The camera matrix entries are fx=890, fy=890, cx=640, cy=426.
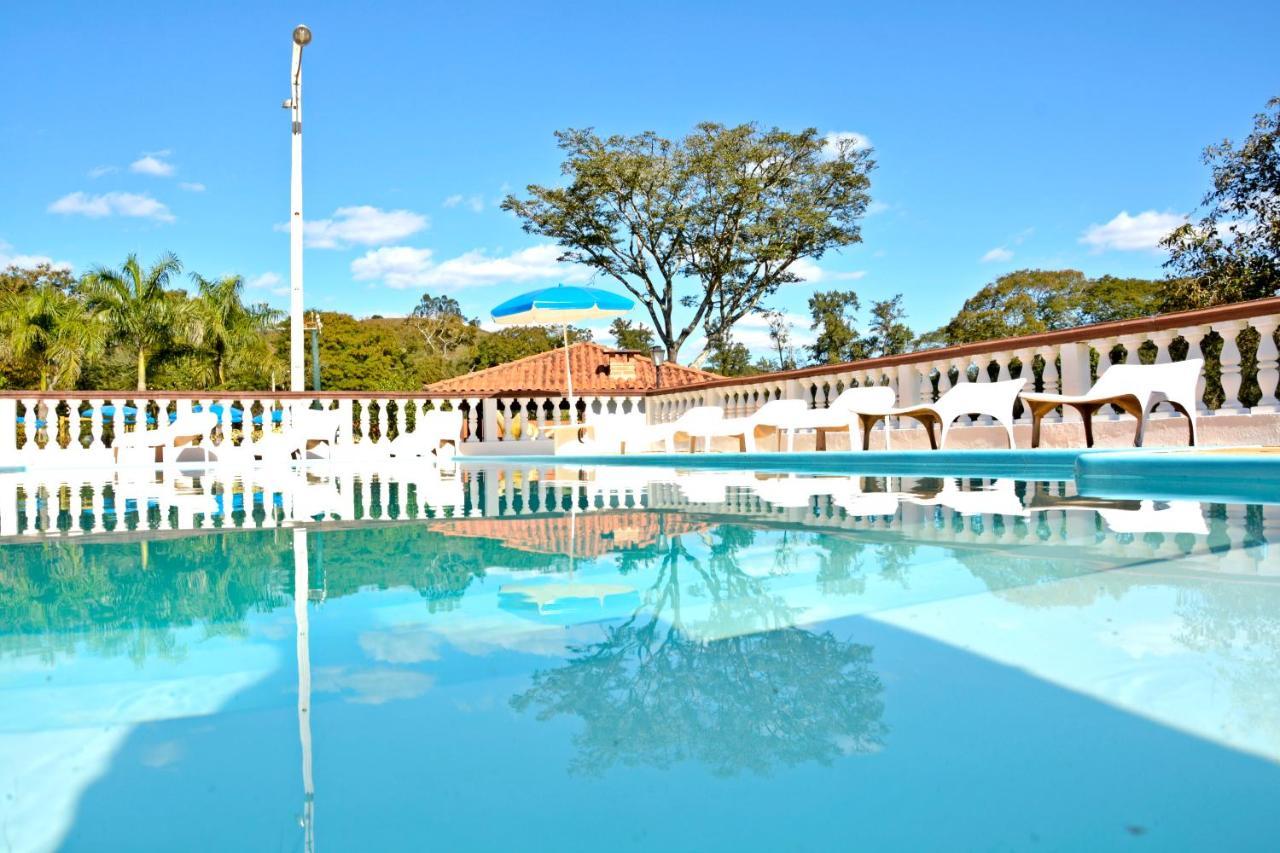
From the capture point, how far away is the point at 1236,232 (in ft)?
71.4

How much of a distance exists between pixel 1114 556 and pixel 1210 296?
22.4 m

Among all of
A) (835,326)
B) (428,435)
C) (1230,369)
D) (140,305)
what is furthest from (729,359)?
(1230,369)

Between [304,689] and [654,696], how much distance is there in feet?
1.90

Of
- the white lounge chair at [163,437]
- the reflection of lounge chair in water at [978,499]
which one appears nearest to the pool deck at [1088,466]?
the reflection of lounge chair in water at [978,499]

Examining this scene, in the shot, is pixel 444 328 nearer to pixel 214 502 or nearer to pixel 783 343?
pixel 783 343

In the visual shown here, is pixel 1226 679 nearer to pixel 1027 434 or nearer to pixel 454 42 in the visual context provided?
pixel 1027 434

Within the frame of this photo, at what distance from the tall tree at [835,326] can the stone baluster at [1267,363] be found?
1432 inches

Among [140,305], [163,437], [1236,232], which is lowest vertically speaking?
[163,437]

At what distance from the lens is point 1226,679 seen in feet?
4.56

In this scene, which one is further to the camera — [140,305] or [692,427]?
[140,305]

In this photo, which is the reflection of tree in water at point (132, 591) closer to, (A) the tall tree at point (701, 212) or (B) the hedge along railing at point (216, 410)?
(B) the hedge along railing at point (216, 410)

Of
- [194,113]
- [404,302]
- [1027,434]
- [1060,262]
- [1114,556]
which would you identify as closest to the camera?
[1114,556]

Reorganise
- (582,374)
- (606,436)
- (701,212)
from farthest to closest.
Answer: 1. (701,212)
2. (582,374)
3. (606,436)

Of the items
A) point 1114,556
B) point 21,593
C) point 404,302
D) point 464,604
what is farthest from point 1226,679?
point 404,302
